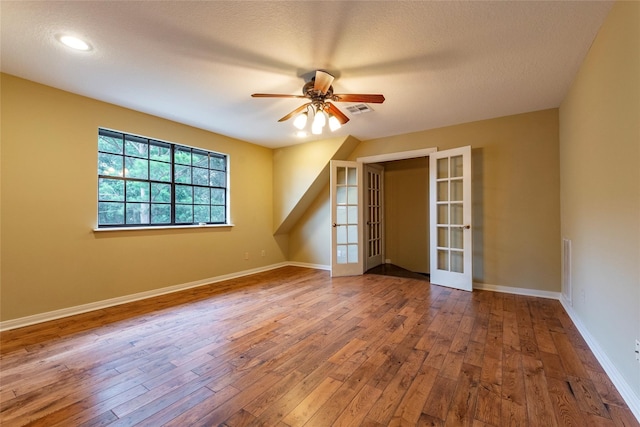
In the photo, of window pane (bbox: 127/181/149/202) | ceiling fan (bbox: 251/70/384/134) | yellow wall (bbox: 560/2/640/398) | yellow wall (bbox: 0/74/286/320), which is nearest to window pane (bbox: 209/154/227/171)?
yellow wall (bbox: 0/74/286/320)

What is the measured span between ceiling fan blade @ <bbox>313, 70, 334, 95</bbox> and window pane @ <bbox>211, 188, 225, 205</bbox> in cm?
279

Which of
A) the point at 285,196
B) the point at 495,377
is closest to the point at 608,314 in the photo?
the point at 495,377

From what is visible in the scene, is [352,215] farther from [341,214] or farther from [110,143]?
[110,143]

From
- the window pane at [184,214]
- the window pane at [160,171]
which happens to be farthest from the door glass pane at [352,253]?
the window pane at [160,171]

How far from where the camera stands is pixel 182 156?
413 centimetres

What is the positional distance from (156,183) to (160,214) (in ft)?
1.44

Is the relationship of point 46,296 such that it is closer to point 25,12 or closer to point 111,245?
point 111,245

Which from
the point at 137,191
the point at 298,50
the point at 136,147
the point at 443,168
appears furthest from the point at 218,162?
the point at 443,168

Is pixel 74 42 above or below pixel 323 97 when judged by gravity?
above

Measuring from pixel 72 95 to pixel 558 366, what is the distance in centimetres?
515

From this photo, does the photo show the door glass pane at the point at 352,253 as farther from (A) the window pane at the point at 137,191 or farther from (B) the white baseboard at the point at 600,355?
(A) the window pane at the point at 137,191

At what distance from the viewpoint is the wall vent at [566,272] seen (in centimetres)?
291

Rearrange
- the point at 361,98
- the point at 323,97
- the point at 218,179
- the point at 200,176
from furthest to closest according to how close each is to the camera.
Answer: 1. the point at 218,179
2. the point at 200,176
3. the point at 323,97
4. the point at 361,98

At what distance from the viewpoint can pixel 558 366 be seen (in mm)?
1919
